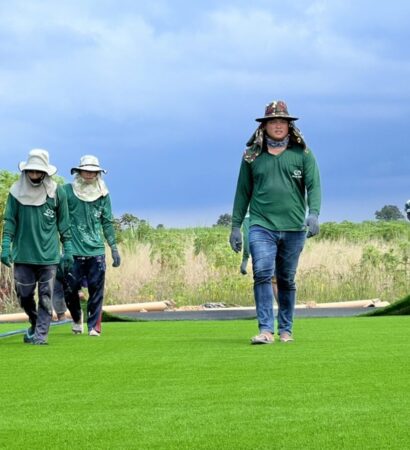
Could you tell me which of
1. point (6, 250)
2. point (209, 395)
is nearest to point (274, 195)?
point (6, 250)

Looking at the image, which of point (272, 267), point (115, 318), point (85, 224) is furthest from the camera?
point (115, 318)

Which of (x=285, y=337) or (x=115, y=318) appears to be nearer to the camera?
(x=285, y=337)

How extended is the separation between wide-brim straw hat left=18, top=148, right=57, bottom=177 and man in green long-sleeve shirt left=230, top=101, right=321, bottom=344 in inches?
79.6

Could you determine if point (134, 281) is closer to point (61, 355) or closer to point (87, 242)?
point (87, 242)

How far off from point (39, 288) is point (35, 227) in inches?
25.8

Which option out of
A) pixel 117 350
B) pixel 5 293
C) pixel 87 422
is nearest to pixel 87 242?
pixel 117 350

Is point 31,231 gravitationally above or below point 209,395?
above

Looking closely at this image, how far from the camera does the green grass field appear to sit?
539 centimetres

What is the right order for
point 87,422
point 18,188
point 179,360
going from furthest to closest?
point 18,188, point 179,360, point 87,422

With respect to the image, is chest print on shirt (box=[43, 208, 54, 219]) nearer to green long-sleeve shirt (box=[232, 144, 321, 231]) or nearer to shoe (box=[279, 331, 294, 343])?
green long-sleeve shirt (box=[232, 144, 321, 231])

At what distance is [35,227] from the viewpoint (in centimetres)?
1139

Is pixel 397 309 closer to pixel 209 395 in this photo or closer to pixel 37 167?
pixel 37 167

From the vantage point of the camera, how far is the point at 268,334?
418 inches

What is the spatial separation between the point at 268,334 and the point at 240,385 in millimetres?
3473
